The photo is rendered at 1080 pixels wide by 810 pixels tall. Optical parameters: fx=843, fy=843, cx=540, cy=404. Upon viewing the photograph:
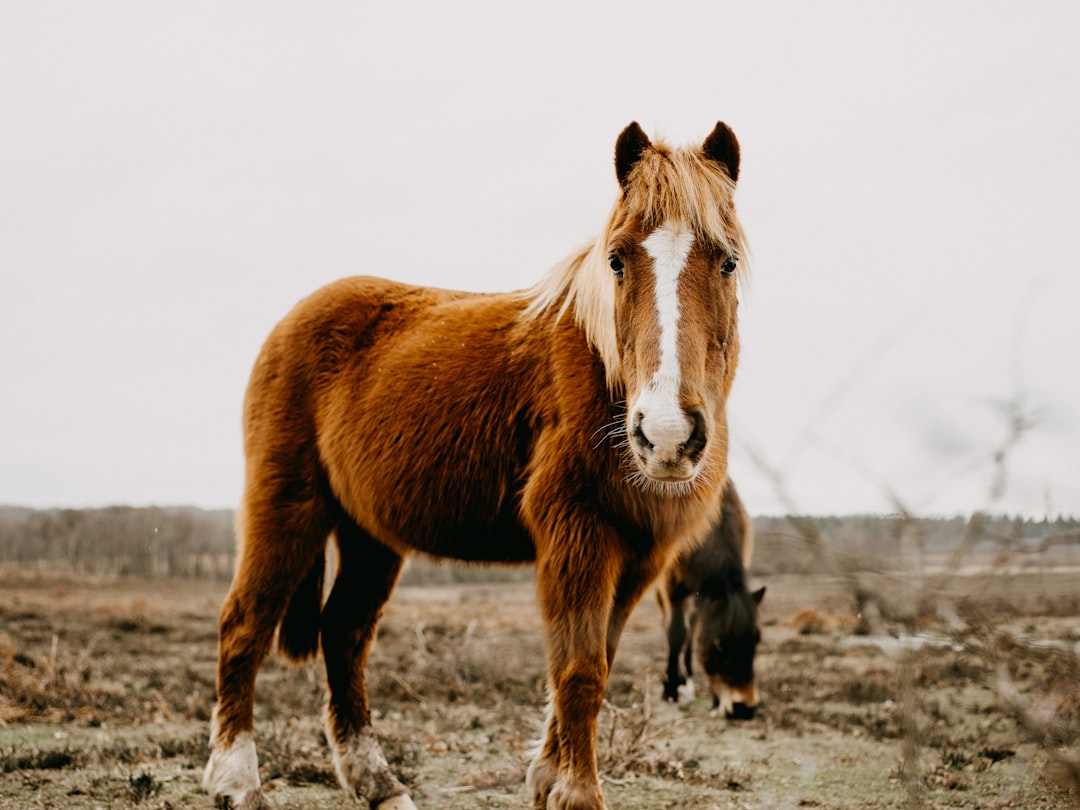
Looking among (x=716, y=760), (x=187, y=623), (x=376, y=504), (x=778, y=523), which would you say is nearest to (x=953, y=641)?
(x=778, y=523)

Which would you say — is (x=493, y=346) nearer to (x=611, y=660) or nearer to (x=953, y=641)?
(x=611, y=660)

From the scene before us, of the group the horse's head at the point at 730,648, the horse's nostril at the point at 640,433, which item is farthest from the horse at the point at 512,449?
the horse's head at the point at 730,648

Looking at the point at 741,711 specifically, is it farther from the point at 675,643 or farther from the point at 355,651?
the point at 355,651

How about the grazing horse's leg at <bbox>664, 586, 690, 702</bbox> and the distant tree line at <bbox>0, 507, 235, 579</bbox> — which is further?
the distant tree line at <bbox>0, 507, 235, 579</bbox>

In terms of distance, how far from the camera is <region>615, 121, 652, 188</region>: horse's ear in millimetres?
A: 3418

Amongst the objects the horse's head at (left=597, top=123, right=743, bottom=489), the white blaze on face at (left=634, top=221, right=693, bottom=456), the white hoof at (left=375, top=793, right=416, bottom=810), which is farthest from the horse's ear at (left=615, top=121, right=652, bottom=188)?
the white hoof at (left=375, top=793, right=416, bottom=810)

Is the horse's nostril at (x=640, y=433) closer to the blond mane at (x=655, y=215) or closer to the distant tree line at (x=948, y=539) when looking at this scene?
the blond mane at (x=655, y=215)

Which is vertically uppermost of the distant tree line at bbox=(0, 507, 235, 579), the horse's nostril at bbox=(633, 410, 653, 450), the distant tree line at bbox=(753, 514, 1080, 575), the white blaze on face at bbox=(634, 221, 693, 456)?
the white blaze on face at bbox=(634, 221, 693, 456)

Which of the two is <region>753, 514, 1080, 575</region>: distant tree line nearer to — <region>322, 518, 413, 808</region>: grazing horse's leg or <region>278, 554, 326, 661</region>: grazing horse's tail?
<region>322, 518, 413, 808</region>: grazing horse's leg

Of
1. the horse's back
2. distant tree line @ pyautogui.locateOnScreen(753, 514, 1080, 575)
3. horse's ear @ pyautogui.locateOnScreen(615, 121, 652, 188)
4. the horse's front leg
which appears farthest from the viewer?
the horse's back

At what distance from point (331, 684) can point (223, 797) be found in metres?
0.83

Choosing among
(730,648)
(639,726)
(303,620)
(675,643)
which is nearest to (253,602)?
(303,620)

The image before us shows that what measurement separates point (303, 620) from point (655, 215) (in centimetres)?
325

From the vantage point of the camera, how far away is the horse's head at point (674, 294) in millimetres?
2652
